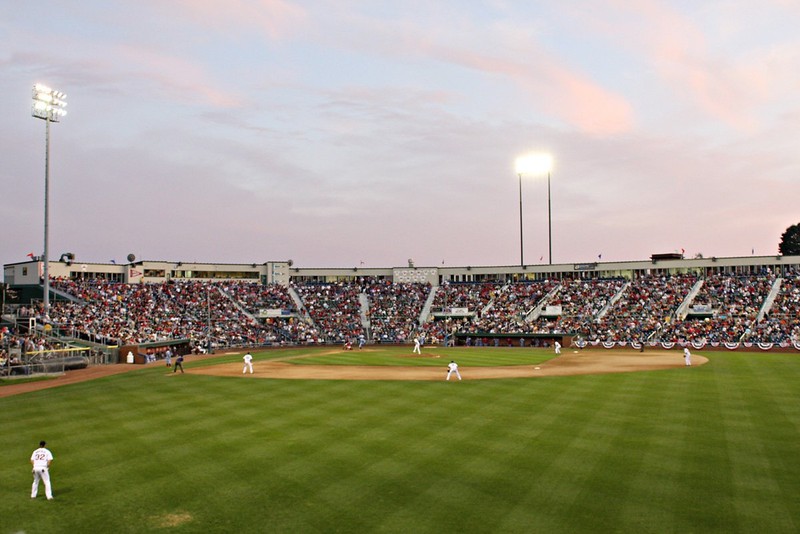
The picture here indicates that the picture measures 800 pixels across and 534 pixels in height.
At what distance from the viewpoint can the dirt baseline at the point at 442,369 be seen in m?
42.6

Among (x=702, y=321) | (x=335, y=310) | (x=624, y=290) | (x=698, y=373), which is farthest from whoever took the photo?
(x=335, y=310)

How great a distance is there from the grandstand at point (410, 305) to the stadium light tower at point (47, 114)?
21.5ft

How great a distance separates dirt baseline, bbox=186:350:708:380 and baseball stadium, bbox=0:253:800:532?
0.29 metres

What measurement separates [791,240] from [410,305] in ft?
339

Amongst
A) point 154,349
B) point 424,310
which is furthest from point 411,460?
point 424,310

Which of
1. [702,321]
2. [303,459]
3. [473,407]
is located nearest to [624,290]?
[702,321]

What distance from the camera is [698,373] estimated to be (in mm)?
43062

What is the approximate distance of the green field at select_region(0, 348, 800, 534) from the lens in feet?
49.7

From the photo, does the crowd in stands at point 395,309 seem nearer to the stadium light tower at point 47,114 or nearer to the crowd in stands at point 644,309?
the crowd in stands at point 644,309

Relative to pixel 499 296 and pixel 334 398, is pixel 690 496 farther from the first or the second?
pixel 499 296

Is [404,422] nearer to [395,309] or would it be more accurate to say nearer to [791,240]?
[395,309]

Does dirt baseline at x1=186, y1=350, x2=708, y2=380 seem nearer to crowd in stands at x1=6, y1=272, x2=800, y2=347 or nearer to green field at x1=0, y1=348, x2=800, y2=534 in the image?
green field at x1=0, y1=348, x2=800, y2=534

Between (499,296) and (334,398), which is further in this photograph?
(499,296)

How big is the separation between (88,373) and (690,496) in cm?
4816
